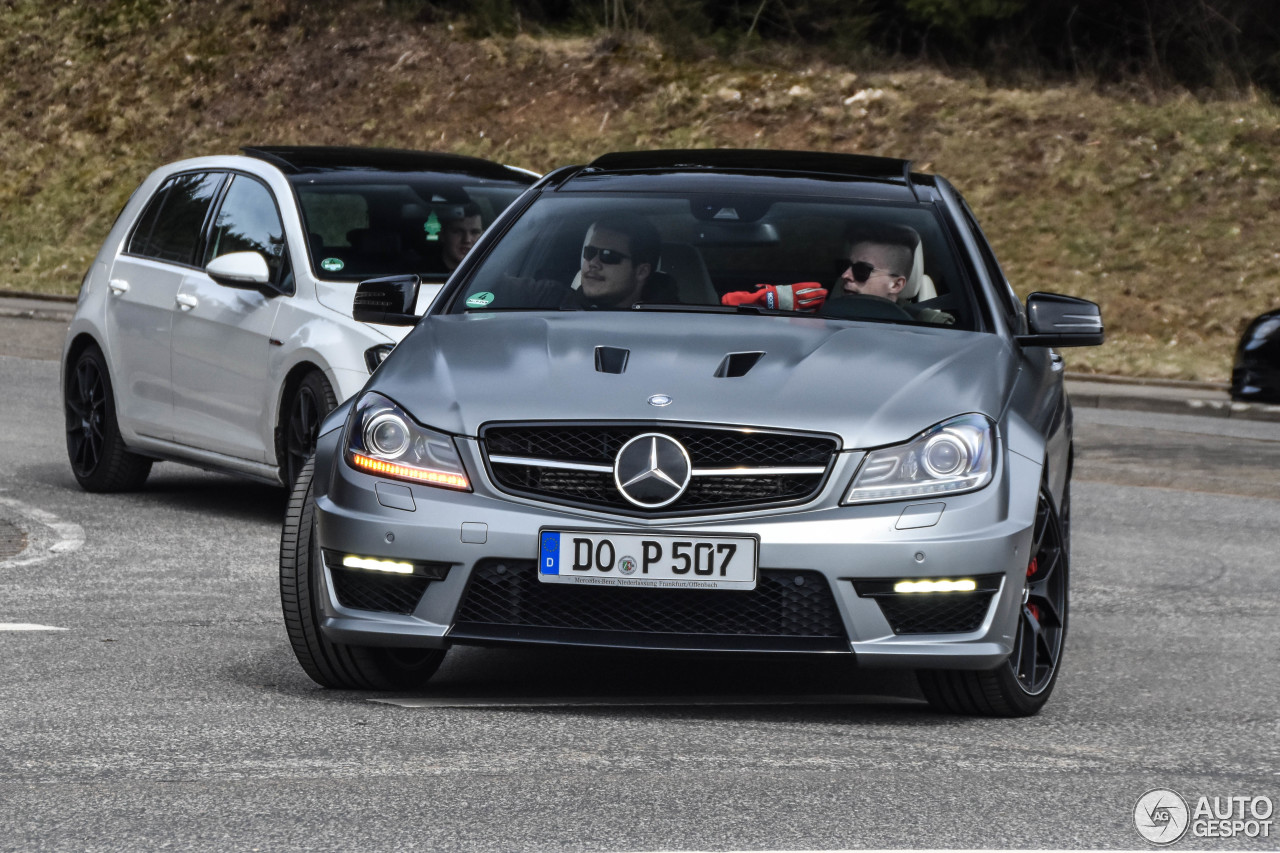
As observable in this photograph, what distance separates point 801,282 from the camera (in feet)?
22.0

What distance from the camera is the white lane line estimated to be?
5.55m

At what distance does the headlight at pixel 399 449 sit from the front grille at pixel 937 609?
3.64 ft

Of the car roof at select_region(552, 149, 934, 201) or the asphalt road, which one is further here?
the car roof at select_region(552, 149, 934, 201)

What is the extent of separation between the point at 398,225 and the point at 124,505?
6.63ft

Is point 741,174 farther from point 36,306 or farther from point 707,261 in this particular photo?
point 36,306

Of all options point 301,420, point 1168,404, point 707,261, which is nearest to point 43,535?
point 301,420

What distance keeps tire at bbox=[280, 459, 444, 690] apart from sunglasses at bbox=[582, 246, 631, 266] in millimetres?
1166

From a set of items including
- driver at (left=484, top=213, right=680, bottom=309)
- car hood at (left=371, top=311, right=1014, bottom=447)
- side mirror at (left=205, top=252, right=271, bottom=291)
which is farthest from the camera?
side mirror at (left=205, top=252, right=271, bottom=291)

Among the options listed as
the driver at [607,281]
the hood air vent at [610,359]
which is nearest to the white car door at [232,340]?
the driver at [607,281]

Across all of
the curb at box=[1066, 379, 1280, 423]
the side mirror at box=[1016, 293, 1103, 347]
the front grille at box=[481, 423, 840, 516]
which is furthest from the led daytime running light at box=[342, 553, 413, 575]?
the curb at box=[1066, 379, 1280, 423]

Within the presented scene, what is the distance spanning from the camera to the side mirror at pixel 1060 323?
617 centimetres

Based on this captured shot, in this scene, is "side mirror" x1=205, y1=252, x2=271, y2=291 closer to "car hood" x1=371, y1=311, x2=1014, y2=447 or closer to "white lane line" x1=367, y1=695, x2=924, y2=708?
"car hood" x1=371, y1=311, x2=1014, y2=447

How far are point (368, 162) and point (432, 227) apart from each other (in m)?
0.76

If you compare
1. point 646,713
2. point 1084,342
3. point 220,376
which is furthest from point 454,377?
point 220,376
